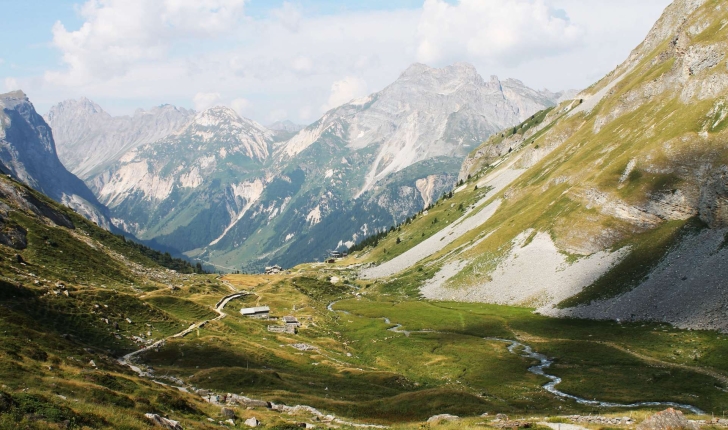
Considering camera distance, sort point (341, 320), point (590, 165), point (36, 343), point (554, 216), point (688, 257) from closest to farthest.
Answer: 1. point (36, 343)
2. point (688, 257)
3. point (341, 320)
4. point (554, 216)
5. point (590, 165)

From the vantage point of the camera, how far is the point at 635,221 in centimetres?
12494

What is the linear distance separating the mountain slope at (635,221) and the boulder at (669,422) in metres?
62.2

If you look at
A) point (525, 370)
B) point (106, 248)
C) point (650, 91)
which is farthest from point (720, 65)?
point (106, 248)

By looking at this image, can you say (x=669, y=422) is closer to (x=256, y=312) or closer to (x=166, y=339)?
(x=166, y=339)

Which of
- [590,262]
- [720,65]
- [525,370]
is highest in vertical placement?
[720,65]

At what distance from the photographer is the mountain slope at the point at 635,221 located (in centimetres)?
9950

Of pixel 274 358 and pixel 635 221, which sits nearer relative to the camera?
pixel 274 358

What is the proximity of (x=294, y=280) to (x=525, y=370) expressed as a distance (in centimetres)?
11882

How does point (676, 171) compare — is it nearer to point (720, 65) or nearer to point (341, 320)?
point (720, 65)

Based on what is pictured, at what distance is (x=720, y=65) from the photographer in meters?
138

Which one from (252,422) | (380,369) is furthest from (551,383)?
(252,422)

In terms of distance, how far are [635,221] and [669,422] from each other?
357ft

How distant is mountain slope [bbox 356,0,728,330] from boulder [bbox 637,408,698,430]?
204ft

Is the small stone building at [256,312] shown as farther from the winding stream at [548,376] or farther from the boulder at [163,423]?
the boulder at [163,423]
